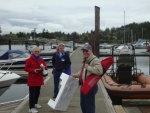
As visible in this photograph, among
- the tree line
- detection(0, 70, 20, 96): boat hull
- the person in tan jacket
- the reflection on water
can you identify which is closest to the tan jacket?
the person in tan jacket

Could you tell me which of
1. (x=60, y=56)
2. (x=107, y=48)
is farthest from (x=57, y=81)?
(x=107, y=48)

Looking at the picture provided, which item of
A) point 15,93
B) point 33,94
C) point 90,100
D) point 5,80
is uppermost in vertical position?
point 90,100

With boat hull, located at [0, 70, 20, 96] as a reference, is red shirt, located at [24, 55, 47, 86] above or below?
above

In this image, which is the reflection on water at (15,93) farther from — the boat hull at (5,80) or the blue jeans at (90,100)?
the blue jeans at (90,100)

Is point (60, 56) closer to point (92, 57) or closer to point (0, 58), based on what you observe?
point (92, 57)

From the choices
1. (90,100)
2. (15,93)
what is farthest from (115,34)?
(90,100)

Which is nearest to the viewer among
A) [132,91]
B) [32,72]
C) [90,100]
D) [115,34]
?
[90,100]

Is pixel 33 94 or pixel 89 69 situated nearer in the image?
pixel 89 69

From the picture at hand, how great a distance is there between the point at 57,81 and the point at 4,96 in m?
5.78

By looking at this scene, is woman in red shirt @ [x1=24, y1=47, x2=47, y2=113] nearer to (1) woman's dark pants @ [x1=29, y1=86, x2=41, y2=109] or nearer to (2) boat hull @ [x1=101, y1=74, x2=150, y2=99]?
(1) woman's dark pants @ [x1=29, y1=86, x2=41, y2=109]

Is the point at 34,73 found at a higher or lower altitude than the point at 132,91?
higher

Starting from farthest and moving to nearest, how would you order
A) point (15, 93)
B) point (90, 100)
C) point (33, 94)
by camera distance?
point (15, 93), point (33, 94), point (90, 100)

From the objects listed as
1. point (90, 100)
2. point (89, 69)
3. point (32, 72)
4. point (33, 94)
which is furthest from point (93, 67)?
point (33, 94)

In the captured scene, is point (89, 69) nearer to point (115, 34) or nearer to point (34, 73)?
point (34, 73)
